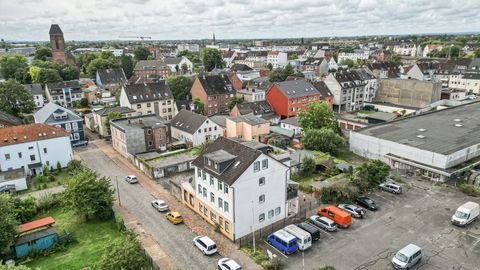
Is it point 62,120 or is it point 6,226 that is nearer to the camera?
point 6,226

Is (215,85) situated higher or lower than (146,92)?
higher

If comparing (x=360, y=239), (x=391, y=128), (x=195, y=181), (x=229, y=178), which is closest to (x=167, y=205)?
(x=195, y=181)

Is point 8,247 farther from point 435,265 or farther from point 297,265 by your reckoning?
point 435,265

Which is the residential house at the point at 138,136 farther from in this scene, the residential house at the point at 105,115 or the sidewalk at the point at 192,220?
the residential house at the point at 105,115

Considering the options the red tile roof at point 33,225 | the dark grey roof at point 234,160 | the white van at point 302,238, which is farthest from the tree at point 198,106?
the white van at point 302,238

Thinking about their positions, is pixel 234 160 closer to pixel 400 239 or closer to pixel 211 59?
pixel 400 239

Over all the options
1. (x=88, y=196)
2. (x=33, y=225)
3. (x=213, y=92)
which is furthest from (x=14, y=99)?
(x=88, y=196)

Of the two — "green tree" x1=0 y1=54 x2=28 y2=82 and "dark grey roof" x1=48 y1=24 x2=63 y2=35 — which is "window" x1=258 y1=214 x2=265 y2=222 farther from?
"dark grey roof" x1=48 y1=24 x2=63 y2=35
